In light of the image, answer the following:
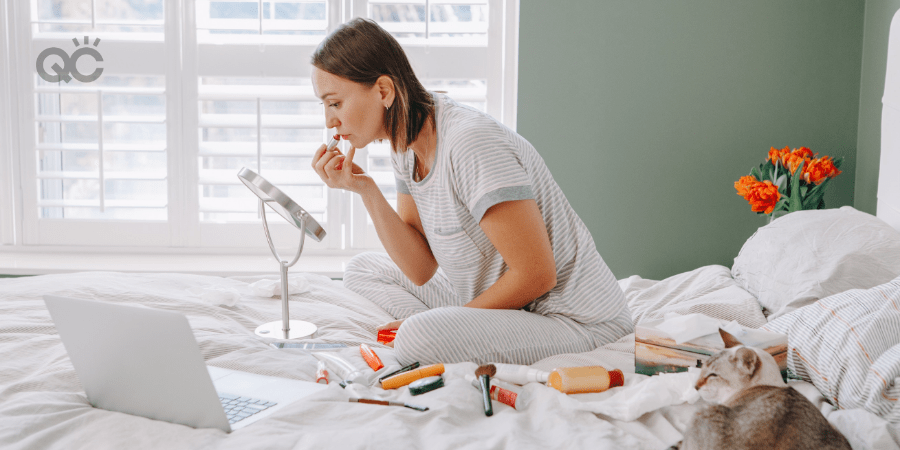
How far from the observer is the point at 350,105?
1300mm

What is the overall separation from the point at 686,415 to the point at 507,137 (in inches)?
24.2

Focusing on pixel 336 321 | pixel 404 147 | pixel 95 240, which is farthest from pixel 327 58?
pixel 95 240

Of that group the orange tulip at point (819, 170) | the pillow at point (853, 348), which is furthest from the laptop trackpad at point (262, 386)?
the orange tulip at point (819, 170)

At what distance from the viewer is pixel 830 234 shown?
1386 mm

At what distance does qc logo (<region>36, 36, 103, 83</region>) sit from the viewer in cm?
236

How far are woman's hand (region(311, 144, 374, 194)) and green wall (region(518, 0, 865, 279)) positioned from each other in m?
0.97

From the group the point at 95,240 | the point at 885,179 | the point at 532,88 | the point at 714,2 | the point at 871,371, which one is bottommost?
the point at 95,240

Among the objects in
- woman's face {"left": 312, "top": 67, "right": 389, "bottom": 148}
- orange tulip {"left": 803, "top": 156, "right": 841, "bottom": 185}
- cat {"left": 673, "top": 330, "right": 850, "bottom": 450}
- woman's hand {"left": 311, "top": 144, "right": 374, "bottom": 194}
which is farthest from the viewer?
orange tulip {"left": 803, "top": 156, "right": 841, "bottom": 185}

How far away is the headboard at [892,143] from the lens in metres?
1.54

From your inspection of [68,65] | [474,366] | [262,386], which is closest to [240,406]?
[262,386]

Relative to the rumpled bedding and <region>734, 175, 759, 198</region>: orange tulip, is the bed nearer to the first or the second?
the rumpled bedding

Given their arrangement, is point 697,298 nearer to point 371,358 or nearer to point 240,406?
point 371,358

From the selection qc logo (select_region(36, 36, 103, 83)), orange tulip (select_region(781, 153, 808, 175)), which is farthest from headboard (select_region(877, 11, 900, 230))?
qc logo (select_region(36, 36, 103, 83))

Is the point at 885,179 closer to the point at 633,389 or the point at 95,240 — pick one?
the point at 633,389
